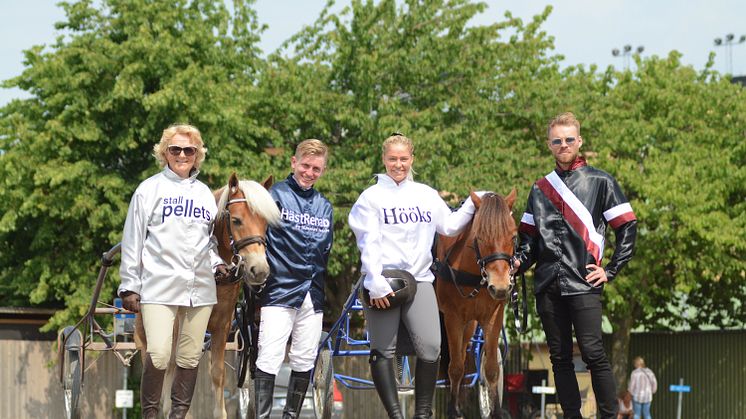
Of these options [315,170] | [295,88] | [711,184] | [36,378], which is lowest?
[36,378]

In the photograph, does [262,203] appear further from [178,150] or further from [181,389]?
[181,389]

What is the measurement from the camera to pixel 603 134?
2888 cm

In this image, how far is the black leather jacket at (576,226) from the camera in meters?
7.12

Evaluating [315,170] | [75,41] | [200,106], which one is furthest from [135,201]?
[75,41]

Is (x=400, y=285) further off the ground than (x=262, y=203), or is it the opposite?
(x=262, y=203)

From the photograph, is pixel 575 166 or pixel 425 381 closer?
pixel 425 381

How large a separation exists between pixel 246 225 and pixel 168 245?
0.67 metres

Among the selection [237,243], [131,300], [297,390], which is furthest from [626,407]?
[131,300]

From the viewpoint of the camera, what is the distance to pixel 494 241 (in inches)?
310

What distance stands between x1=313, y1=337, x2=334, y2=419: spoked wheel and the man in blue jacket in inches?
73.0

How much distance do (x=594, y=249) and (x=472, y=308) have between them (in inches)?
73.8

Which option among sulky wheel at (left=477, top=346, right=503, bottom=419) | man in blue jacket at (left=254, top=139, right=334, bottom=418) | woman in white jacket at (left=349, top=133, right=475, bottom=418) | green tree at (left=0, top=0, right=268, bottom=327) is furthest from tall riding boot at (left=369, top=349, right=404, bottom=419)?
green tree at (left=0, top=0, right=268, bottom=327)

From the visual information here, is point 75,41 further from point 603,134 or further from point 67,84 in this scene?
point 603,134

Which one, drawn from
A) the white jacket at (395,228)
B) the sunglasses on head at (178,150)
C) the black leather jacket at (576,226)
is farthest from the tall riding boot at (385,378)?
the sunglasses on head at (178,150)
